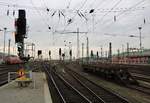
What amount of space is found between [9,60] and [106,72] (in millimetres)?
47893

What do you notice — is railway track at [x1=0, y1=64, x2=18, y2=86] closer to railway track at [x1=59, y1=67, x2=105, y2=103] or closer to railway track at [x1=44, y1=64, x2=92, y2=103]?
railway track at [x1=44, y1=64, x2=92, y2=103]

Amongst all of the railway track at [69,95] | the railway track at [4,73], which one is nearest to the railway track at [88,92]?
the railway track at [69,95]

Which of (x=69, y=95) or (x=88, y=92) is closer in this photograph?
(x=69, y=95)

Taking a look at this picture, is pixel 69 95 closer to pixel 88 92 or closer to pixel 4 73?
pixel 88 92

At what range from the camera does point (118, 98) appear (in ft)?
63.5

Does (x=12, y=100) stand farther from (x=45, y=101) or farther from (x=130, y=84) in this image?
(x=130, y=84)

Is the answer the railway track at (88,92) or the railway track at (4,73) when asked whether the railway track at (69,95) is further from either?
the railway track at (4,73)

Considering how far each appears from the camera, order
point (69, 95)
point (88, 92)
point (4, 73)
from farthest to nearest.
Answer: point (4, 73)
point (88, 92)
point (69, 95)

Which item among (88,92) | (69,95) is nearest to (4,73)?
(88,92)

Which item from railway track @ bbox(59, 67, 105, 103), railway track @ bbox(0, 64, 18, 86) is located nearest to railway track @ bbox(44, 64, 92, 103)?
railway track @ bbox(59, 67, 105, 103)

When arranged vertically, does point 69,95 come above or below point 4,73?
below

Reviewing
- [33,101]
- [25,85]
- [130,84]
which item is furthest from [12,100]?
[130,84]

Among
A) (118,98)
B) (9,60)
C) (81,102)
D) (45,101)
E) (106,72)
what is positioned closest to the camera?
(45,101)

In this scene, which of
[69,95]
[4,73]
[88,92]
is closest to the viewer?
[69,95]
